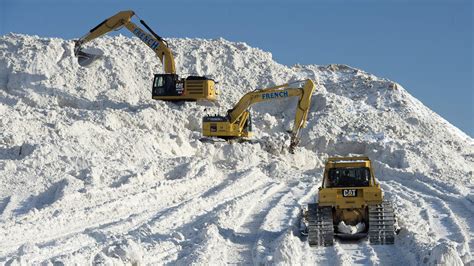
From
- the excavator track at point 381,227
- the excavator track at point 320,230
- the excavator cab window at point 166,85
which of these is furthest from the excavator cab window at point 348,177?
the excavator cab window at point 166,85

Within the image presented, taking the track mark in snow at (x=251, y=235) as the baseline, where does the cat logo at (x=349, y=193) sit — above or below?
above

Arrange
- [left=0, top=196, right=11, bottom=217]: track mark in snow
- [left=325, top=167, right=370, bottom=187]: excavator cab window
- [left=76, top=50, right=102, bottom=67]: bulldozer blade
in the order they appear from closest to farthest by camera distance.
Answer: [left=325, top=167, right=370, bottom=187]: excavator cab window, [left=0, top=196, right=11, bottom=217]: track mark in snow, [left=76, top=50, right=102, bottom=67]: bulldozer blade

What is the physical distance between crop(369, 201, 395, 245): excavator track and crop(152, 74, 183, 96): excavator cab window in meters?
17.7

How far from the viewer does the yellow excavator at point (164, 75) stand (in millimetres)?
27141

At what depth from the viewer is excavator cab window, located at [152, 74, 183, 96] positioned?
27250mm

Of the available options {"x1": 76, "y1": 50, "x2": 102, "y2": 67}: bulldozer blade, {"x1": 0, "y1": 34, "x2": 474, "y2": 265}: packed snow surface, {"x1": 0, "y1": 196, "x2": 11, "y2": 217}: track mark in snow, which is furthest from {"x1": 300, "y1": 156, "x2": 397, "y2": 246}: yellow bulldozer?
{"x1": 76, "y1": 50, "x2": 102, "y2": 67}: bulldozer blade

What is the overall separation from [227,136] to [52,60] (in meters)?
10.1

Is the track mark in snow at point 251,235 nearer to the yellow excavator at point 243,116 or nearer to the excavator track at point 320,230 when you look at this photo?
the excavator track at point 320,230

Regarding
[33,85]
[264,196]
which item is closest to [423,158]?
[264,196]

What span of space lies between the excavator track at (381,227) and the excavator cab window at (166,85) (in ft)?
58.2

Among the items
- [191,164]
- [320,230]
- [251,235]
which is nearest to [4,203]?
[251,235]

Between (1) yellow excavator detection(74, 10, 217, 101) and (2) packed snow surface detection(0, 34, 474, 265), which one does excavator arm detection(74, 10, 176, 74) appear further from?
(2) packed snow surface detection(0, 34, 474, 265)

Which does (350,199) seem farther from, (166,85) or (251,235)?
(166,85)

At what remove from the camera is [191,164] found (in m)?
19.1
